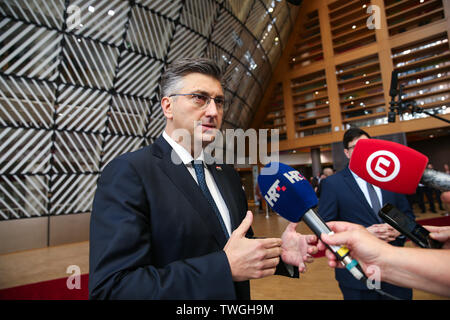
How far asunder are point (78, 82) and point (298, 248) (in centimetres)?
805

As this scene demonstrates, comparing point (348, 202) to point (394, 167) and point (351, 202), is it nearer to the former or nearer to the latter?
point (351, 202)

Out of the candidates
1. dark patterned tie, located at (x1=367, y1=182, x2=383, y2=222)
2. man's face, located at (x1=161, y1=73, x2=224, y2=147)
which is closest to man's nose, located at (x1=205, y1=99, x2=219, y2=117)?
man's face, located at (x1=161, y1=73, x2=224, y2=147)

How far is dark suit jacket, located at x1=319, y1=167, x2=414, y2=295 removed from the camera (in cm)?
188

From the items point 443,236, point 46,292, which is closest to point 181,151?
point 443,236

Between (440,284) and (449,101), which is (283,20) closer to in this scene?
(449,101)

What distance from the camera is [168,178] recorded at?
42.8 inches

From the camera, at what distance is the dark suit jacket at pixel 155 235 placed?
79 centimetres

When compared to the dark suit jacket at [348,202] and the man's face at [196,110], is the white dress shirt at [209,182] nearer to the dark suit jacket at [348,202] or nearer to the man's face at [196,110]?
the man's face at [196,110]

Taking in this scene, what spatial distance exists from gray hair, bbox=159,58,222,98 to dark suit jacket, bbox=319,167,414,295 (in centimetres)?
131

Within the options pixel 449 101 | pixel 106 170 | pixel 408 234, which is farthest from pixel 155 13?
pixel 449 101

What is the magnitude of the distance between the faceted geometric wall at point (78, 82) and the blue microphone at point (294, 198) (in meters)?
7.73

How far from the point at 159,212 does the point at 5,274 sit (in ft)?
16.7

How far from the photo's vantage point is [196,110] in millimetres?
1264

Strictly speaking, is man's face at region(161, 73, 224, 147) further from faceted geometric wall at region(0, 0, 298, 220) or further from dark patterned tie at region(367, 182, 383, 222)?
faceted geometric wall at region(0, 0, 298, 220)
